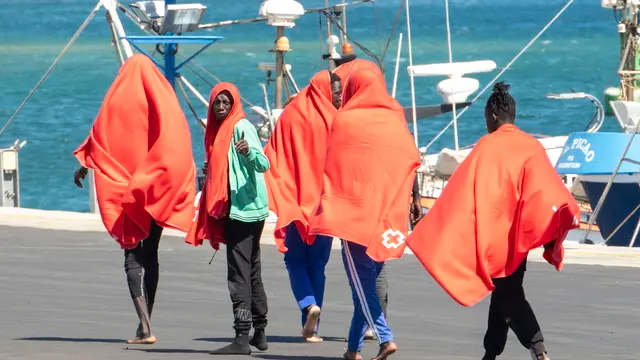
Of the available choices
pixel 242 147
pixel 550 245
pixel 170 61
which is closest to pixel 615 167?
pixel 170 61

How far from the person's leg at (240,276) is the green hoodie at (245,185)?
88 mm

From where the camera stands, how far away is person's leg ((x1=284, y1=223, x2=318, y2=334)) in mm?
10147

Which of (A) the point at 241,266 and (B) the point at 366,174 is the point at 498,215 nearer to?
(B) the point at 366,174

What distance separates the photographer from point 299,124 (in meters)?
10.6

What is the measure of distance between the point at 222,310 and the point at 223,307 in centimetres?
15

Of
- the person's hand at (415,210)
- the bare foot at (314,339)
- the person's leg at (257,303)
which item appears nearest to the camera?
the person's hand at (415,210)

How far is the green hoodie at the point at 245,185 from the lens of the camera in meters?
9.61

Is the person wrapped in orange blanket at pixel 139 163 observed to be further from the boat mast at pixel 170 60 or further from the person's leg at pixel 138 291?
the boat mast at pixel 170 60

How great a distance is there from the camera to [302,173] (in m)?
10.6

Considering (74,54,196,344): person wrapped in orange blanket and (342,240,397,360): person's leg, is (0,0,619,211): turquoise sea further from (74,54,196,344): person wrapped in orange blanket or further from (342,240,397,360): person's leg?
(342,240,397,360): person's leg

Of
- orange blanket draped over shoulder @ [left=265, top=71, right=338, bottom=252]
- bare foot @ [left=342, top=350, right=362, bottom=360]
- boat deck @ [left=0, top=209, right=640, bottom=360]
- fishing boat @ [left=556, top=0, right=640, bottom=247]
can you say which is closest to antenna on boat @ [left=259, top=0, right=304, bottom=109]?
fishing boat @ [left=556, top=0, right=640, bottom=247]

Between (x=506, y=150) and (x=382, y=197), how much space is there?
1.02 metres

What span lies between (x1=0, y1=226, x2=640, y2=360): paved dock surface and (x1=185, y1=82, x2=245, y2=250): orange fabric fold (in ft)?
2.08

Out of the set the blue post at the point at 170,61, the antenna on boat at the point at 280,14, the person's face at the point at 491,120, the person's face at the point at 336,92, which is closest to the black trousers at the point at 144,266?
the person's face at the point at 336,92
